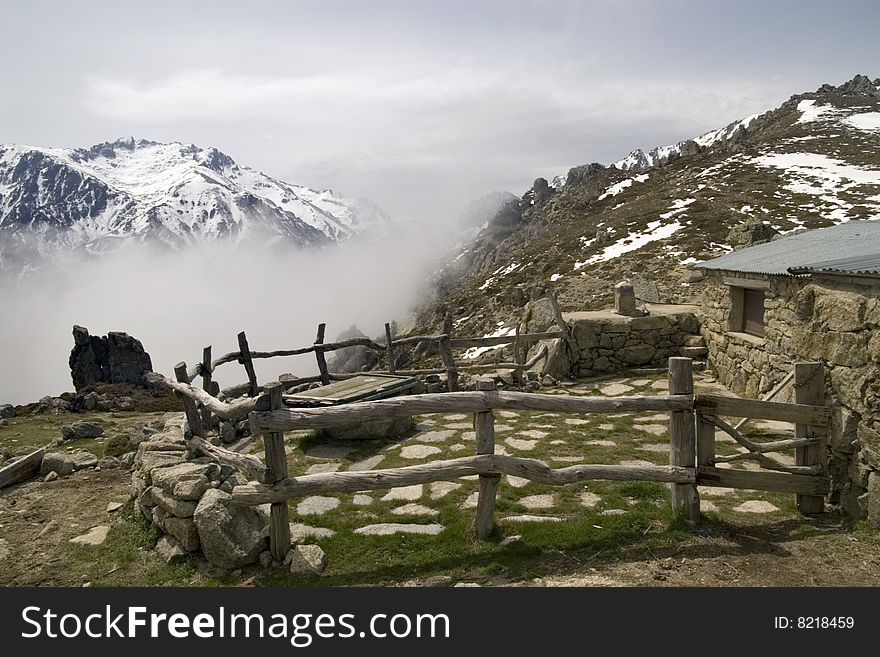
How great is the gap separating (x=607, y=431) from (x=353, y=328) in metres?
51.1

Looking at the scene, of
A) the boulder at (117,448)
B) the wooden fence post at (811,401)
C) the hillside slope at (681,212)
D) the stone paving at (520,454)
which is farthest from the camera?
the hillside slope at (681,212)

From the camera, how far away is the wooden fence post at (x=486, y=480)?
16.5 feet

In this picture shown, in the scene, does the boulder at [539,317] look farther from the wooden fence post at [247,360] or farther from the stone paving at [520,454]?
the wooden fence post at [247,360]

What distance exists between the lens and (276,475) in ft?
15.6

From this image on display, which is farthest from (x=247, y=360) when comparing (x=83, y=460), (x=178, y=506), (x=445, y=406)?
(x=445, y=406)

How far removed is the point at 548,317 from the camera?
615 inches

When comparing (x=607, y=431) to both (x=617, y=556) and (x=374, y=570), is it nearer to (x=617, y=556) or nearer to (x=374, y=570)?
(x=617, y=556)

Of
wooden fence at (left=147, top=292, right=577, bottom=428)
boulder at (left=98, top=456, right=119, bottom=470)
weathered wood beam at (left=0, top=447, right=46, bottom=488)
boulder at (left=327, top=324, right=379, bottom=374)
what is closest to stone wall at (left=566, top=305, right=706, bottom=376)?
wooden fence at (left=147, top=292, right=577, bottom=428)

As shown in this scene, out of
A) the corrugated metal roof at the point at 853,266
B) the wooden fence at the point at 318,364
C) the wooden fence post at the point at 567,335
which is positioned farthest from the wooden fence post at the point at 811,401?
the wooden fence post at the point at 567,335

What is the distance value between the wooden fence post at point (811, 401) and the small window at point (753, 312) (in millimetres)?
5323

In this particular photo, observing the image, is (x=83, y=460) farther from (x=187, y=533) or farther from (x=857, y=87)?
(x=857, y=87)

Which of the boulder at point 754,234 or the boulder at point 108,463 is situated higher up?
the boulder at point 754,234

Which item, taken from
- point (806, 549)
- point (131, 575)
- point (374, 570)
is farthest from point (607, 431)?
point (131, 575)

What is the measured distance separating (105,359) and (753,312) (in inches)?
1189
